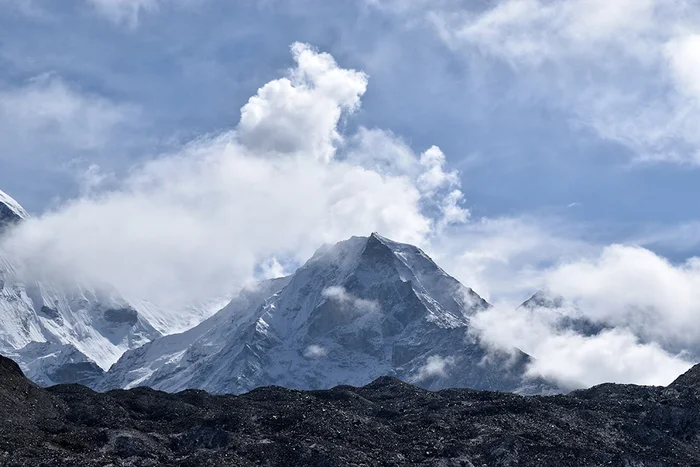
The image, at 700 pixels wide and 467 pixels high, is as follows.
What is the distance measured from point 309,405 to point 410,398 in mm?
18382

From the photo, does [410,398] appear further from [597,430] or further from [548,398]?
[597,430]

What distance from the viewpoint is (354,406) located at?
422ft

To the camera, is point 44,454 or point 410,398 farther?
point 410,398

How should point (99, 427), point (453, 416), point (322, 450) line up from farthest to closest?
point (453, 416)
point (99, 427)
point (322, 450)

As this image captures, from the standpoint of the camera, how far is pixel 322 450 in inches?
4102

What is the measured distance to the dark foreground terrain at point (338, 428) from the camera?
10344cm

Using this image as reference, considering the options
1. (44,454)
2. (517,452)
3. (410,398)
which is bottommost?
(44,454)

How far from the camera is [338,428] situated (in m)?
113

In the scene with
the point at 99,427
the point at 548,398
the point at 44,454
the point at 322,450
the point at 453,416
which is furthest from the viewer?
the point at 548,398

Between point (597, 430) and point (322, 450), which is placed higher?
point (597, 430)

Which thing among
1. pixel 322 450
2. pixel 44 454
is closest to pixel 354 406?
pixel 322 450

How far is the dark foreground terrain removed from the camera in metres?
103

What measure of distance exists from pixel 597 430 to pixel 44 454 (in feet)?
192

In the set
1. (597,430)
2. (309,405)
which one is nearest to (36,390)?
(309,405)
